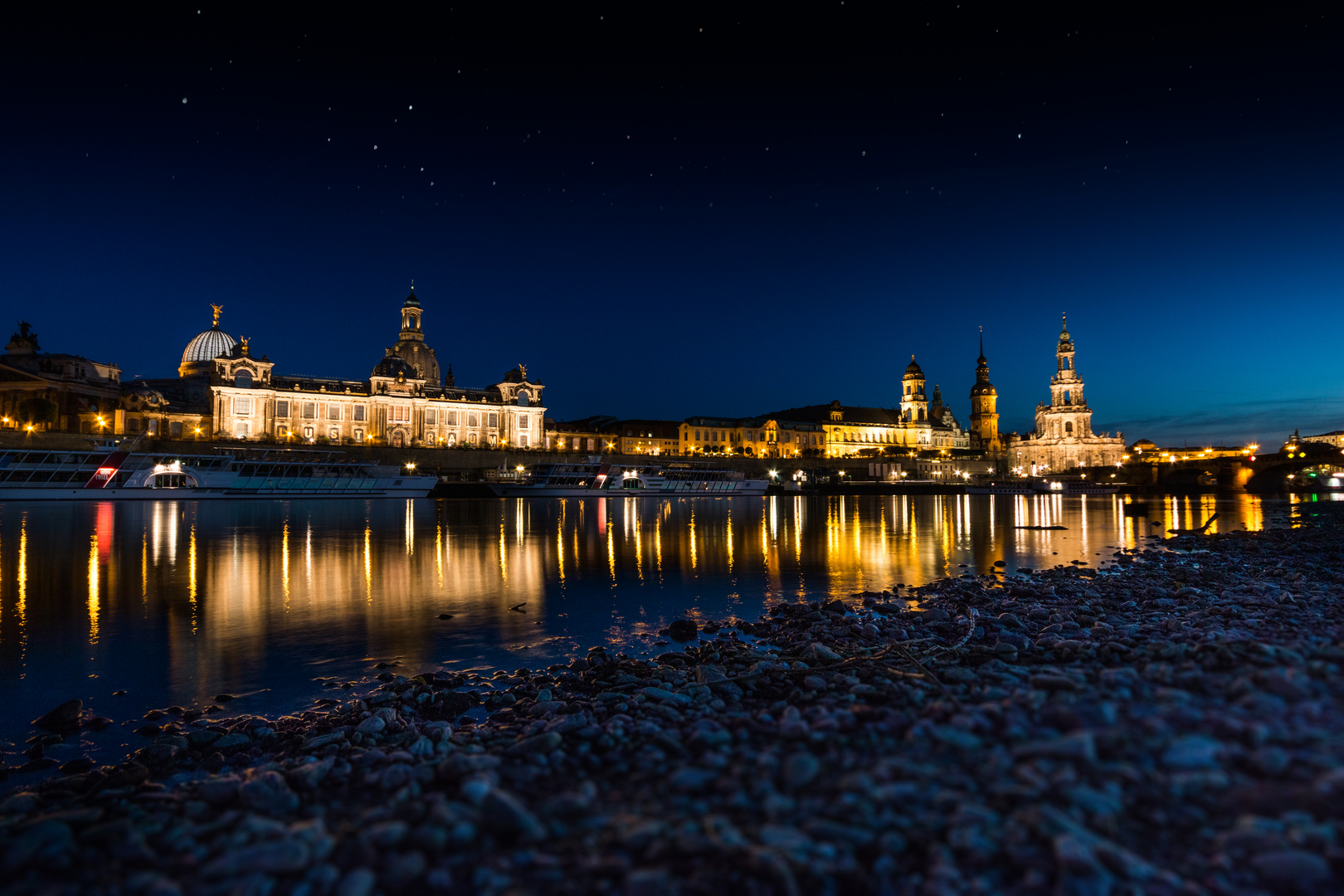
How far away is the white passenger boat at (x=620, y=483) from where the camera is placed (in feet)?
246

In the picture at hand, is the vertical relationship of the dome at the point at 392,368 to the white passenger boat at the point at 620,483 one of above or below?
above

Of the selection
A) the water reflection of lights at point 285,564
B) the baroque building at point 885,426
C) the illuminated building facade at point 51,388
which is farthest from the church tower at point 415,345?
the water reflection of lights at point 285,564

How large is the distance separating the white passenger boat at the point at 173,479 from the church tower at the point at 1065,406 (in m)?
146

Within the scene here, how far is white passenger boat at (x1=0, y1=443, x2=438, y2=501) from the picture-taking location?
52.9 m

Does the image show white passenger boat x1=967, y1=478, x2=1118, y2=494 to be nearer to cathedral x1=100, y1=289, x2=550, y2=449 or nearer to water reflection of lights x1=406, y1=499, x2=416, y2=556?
cathedral x1=100, y1=289, x2=550, y2=449

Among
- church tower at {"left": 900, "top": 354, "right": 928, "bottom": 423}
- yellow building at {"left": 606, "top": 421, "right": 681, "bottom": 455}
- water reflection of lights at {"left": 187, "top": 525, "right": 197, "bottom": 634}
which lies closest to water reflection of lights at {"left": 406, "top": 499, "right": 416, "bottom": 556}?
water reflection of lights at {"left": 187, "top": 525, "right": 197, "bottom": 634}

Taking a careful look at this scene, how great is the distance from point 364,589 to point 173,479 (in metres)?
58.6

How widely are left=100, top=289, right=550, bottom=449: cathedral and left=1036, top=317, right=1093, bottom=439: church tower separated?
120 m

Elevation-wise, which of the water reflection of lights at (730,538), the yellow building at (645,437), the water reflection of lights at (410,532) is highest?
the yellow building at (645,437)

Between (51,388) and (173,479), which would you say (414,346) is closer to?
(51,388)

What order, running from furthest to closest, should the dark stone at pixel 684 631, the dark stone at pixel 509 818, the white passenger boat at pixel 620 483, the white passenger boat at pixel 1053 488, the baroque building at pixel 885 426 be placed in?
the baroque building at pixel 885 426 < the white passenger boat at pixel 1053 488 < the white passenger boat at pixel 620 483 < the dark stone at pixel 684 631 < the dark stone at pixel 509 818

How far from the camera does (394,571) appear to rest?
16609 mm

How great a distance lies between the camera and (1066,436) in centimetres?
15675

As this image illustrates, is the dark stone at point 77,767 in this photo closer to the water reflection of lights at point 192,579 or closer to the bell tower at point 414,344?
the water reflection of lights at point 192,579
